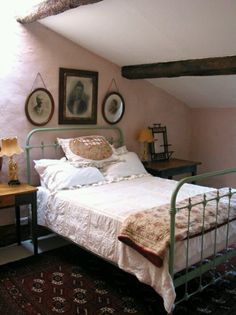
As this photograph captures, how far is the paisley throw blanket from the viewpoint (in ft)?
7.34

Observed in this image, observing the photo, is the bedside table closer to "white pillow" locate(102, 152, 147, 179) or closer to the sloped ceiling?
"white pillow" locate(102, 152, 147, 179)

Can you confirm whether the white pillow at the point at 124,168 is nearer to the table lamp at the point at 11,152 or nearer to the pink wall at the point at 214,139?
the table lamp at the point at 11,152

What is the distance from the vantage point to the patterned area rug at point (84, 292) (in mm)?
2469

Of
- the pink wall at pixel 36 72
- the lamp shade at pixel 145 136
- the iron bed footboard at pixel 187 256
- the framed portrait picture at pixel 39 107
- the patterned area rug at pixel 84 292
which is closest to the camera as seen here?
the iron bed footboard at pixel 187 256

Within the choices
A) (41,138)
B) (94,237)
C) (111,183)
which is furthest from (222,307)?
(41,138)

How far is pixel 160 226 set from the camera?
2.31 metres

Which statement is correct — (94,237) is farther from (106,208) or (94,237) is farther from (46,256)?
(46,256)

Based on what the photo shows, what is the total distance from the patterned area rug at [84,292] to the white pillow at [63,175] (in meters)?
0.72

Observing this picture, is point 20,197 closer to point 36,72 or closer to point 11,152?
point 11,152

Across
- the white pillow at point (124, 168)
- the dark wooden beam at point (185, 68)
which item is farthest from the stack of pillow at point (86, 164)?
the dark wooden beam at point (185, 68)

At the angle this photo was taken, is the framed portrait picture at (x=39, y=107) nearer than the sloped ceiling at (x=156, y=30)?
No

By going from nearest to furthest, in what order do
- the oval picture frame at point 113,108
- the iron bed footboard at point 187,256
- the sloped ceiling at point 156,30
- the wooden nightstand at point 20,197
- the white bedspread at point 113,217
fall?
the iron bed footboard at point 187,256
the white bedspread at point 113,217
the sloped ceiling at point 156,30
the wooden nightstand at point 20,197
the oval picture frame at point 113,108

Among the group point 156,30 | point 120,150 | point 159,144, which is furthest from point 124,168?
point 156,30

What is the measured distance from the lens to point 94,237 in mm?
2779
